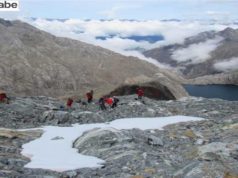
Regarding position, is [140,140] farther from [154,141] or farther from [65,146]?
[65,146]

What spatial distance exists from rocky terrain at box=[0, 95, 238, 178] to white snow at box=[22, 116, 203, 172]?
0.59 metres

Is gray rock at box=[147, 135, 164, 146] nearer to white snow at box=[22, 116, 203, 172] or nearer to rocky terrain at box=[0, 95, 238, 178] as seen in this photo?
rocky terrain at box=[0, 95, 238, 178]

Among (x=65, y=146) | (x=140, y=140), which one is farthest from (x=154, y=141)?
(x=65, y=146)

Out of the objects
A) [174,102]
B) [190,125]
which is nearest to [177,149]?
[190,125]

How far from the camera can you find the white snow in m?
22.6

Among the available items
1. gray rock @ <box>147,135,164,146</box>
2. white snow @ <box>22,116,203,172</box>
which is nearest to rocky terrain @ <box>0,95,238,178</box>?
gray rock @ <box>147,135,164,146</box>

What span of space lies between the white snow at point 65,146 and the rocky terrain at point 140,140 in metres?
0.59

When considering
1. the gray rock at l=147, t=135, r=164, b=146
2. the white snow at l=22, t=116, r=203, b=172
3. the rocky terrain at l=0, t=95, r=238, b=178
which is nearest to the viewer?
the rocky terrain at l=0, t=95, r=238, b=178

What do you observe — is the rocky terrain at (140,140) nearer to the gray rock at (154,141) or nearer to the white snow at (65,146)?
the gray rock at (154,141)

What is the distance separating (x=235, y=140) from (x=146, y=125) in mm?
9352

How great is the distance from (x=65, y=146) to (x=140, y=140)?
4236mm

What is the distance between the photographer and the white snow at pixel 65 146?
22.6m

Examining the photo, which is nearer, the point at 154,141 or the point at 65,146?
Answer: the point at 154,141

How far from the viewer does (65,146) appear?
26938mm
